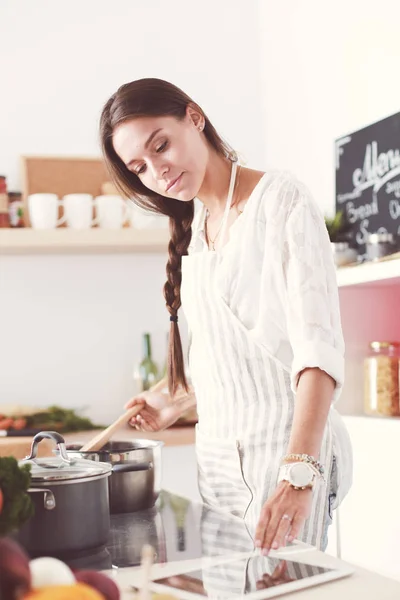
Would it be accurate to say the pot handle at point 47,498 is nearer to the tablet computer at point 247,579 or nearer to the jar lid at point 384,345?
the tablet computer at point 247,579

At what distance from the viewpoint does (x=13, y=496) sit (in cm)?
87

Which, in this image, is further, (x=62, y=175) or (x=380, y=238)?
(x=62, y=175)

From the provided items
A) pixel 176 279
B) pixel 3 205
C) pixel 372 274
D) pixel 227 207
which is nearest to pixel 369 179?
pixel 372 274

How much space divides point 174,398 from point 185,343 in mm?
1702

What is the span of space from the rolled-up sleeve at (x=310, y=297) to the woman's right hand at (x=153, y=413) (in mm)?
479

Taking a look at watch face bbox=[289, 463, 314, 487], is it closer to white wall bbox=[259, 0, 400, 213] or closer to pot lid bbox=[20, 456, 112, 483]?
pot lid bbox=[20, 456, 112, 483]

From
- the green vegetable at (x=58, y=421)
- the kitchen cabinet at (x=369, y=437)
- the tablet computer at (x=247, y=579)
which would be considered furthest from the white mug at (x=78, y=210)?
the tablet computer at (x=247, y=579)

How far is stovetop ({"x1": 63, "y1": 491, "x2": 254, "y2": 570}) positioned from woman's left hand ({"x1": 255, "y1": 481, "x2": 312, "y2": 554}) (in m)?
0.03

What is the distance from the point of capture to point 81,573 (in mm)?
744

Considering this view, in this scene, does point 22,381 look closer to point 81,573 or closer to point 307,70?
point 307,70

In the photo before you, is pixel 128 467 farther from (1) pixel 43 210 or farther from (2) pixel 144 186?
(1) pixel 43 210

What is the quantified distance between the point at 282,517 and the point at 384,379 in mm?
1374

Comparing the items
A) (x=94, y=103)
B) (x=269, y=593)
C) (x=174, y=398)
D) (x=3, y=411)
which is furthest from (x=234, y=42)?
(x=269, y=593)

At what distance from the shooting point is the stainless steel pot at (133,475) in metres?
1.39
